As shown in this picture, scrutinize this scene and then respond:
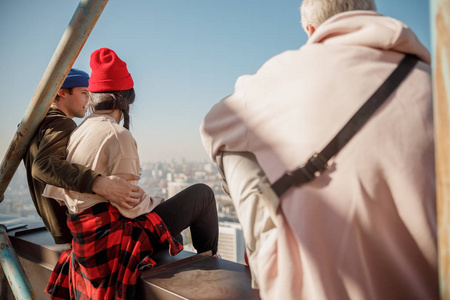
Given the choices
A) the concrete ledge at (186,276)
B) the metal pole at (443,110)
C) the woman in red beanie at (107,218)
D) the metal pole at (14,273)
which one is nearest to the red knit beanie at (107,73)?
the woman in red beanie at (107,218)

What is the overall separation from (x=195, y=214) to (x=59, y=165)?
0.68 metres

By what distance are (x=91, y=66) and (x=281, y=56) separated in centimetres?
109

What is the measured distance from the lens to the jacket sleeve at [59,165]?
1405 millimetres

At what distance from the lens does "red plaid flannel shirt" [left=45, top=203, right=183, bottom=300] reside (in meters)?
1.42

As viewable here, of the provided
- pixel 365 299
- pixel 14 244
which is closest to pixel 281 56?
pixel 365 299

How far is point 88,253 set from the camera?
56.6 inches

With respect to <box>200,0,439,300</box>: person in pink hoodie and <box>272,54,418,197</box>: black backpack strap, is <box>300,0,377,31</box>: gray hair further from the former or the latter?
<box>272,54,418,197</box>: black backpack strap

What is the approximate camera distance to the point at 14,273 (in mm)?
1860

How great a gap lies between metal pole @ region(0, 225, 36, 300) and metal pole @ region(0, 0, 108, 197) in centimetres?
39

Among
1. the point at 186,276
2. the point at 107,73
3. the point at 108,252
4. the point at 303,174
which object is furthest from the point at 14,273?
the point at 303,174

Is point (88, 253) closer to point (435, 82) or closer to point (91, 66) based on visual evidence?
point (91, 66)

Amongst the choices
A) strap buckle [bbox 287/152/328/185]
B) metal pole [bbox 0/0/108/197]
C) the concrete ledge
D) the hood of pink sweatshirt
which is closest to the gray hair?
the hood of pink sweatshirt

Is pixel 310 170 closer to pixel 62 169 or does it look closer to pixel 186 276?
pixel 186 276

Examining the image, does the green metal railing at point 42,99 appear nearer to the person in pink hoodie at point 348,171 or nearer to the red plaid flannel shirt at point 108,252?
the red plaid flannel shirt at point 108,252
